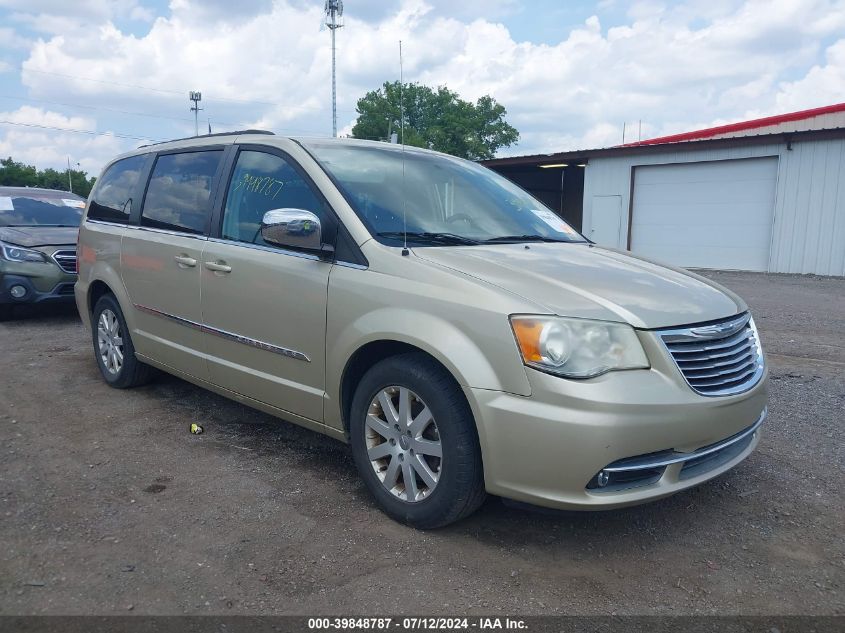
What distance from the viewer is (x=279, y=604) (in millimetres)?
2465

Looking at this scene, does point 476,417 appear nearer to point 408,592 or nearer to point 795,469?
point 408,592

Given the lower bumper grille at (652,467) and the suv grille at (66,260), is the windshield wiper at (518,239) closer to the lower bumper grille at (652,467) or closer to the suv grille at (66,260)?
the lower bumper grille at (652,467)

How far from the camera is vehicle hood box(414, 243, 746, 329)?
8.95 feet

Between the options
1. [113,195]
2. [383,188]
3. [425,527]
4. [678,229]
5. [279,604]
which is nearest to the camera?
[279,604]

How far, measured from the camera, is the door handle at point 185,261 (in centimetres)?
412

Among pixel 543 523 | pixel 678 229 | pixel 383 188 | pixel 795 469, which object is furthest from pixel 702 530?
pixel 678 229

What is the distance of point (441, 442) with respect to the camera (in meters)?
2.82

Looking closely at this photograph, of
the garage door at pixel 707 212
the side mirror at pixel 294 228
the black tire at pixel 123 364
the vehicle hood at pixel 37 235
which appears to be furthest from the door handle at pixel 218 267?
the garage door at pixel 707 212

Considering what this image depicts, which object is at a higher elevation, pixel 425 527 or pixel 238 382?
pixel 238 382

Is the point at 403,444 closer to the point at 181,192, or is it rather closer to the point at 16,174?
the point at 181,192

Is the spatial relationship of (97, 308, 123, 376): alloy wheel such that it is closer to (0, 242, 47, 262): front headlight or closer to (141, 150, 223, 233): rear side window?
(141, 150, 223, 233): rear side window

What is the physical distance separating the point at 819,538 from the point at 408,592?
1845 mm

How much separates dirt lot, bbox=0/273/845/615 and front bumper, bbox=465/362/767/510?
0.23m

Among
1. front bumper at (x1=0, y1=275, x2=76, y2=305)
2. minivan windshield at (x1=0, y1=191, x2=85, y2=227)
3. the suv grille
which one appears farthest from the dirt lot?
minivan windshield at (x1=0, y1=191, x2=85, y2=227)
